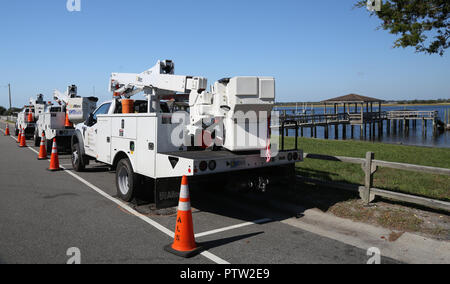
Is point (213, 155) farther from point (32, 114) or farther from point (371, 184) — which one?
point (32, 114)

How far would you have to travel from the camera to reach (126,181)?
7.12 meters

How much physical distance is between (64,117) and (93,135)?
7.76 metres

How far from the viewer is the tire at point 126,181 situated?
6.67 meters

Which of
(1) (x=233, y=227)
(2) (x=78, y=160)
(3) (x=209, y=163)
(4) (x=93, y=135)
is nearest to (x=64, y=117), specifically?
(2) (x=78, y=160)

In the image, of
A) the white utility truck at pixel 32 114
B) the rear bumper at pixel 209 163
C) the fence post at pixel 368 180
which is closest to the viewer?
the rear bumper at pixel 209 163

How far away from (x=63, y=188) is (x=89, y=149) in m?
1.28

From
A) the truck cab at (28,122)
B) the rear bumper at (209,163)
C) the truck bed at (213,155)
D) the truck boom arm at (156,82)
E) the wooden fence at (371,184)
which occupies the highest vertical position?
the truck boom arm at (156,82)

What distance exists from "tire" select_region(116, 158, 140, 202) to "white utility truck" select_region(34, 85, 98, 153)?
6415mm

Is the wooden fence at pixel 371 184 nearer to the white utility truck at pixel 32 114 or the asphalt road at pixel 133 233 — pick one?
the asphalt road at pixel 133 233

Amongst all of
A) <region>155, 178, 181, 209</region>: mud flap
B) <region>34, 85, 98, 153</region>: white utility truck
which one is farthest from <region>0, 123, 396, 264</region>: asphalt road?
<region>34, 85, 98, 153</region>: white utility truck

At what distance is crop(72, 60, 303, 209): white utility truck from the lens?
5504mm

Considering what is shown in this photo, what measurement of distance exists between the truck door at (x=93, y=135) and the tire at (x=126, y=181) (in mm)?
1703

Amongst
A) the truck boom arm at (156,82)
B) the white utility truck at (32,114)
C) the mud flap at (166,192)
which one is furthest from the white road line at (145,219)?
the white utility truck at (32,114)
